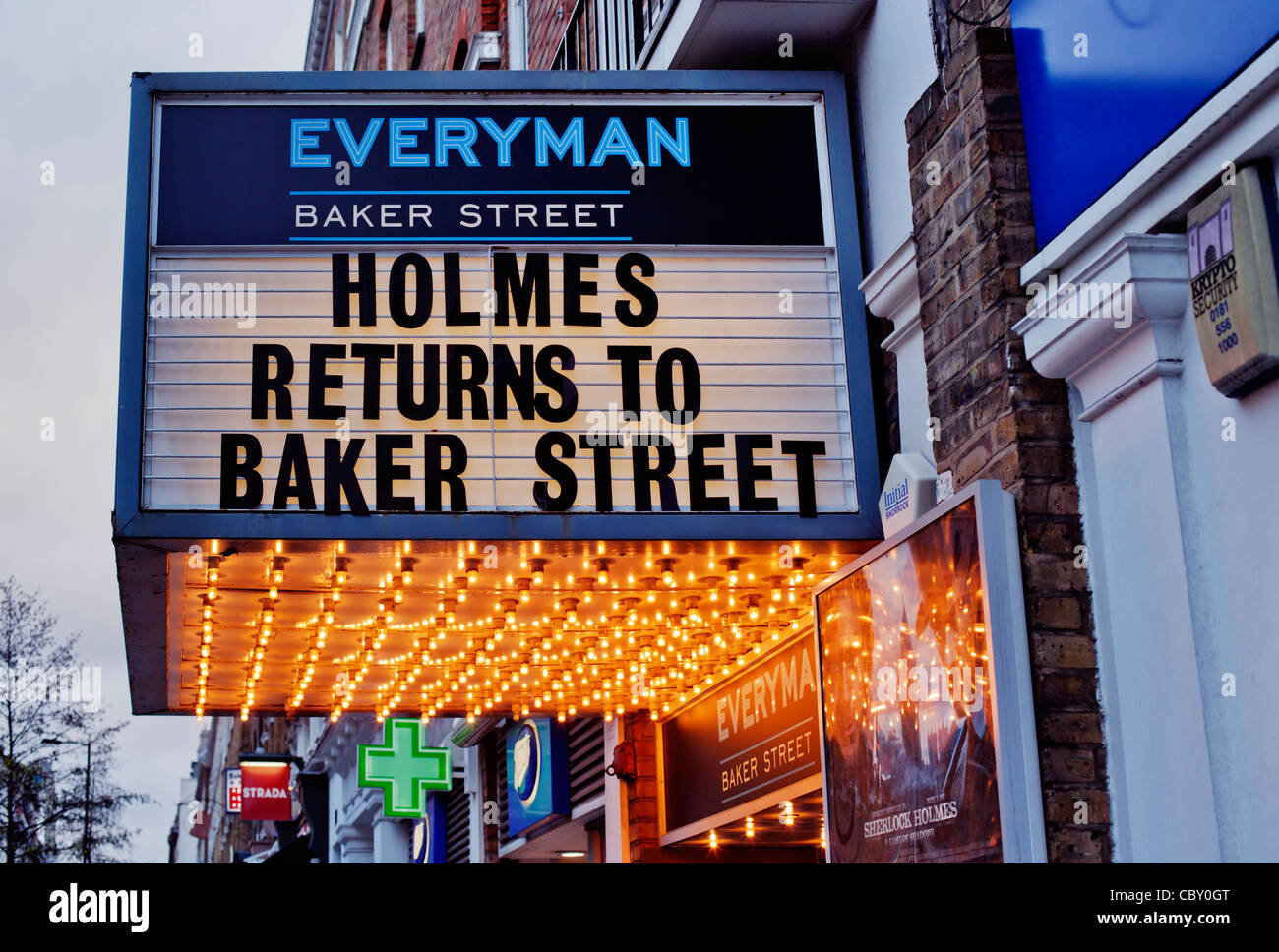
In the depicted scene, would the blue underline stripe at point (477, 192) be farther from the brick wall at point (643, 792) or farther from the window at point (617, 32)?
the brick wall at point (643, 792)

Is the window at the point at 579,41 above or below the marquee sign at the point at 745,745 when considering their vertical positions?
above

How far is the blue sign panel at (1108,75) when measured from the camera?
515 centimetres

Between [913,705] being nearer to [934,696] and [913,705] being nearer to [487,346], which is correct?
[934,696]

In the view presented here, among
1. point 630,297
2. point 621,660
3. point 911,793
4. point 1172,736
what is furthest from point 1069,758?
point 621,660

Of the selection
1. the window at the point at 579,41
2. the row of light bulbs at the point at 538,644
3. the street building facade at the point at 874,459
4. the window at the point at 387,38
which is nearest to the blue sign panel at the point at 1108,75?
the street building facade at the point at 874,459

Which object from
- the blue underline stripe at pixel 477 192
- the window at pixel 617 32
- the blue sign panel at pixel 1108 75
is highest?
the window at pixel 617 32

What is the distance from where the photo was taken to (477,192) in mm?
9031

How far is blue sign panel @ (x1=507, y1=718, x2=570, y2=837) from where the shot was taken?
17156 mm

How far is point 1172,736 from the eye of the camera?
5.54m

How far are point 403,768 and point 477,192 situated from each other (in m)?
15.1

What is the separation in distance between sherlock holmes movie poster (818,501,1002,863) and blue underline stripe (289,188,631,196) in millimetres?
2890

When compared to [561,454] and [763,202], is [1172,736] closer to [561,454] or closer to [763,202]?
[561,454]

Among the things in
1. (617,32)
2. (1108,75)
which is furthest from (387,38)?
(1108,75)

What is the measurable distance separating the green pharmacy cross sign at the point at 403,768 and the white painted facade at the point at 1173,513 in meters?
17.3
